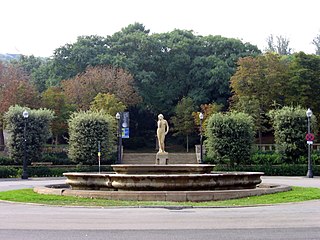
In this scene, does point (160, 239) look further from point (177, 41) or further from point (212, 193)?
point (177, 41)

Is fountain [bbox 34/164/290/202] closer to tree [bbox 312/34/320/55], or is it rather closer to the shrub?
the shrub

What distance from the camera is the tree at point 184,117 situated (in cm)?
7038

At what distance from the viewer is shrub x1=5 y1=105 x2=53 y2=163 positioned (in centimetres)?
5350

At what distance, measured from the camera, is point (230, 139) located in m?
52.7

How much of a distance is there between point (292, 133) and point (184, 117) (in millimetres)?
20401

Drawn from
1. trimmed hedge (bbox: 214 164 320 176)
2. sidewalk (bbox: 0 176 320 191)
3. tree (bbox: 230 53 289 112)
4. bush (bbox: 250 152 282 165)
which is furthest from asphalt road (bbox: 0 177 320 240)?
tree (bbox: 230 53 289 112)

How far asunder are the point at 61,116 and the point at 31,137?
11039mm

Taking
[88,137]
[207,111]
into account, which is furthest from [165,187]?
[207,111]

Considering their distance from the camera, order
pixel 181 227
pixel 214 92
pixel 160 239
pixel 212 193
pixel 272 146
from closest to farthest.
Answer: pixel 160 239
pixel 181 227
pixel 212 193
pixel 272 146
pixel 214 92

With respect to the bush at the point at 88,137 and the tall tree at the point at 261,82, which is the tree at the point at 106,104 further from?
the tall tree at the point at 261,82

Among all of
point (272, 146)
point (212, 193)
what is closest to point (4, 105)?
point (272, 146)

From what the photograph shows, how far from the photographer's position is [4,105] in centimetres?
6238

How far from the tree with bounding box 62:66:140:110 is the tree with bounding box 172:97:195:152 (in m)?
6.86

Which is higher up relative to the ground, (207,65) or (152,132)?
(207,65)
